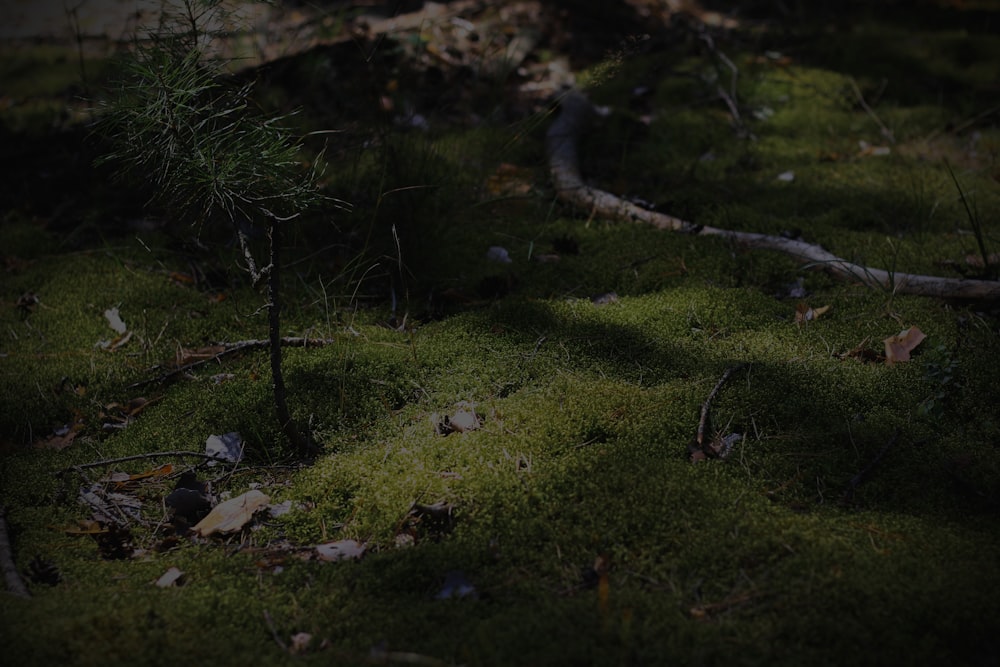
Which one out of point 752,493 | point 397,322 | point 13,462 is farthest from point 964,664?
point 13,462

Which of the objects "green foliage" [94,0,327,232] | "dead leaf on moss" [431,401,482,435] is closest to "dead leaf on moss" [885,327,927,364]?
"dead leaf on moss" [431,401,482,435]

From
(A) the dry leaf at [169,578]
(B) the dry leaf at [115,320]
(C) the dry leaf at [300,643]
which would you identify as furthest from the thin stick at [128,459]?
(B) the dry leaf at [115,320]

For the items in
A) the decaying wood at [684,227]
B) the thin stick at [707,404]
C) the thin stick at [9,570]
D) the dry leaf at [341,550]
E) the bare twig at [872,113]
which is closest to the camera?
the thin stick at [9,570]

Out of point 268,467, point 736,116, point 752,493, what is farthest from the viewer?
point 736,116

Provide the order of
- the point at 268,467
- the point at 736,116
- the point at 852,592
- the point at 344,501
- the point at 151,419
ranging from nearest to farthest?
the point at 852,592 < the point at 344,501 < the point at 268,467 < the point at 151,419 < the point at 736,116

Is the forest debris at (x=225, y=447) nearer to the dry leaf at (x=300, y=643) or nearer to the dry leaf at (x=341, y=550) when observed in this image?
the dry leaf at (x=341, y=550)

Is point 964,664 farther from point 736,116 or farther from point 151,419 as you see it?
point 736,116

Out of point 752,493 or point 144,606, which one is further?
point 752,493
